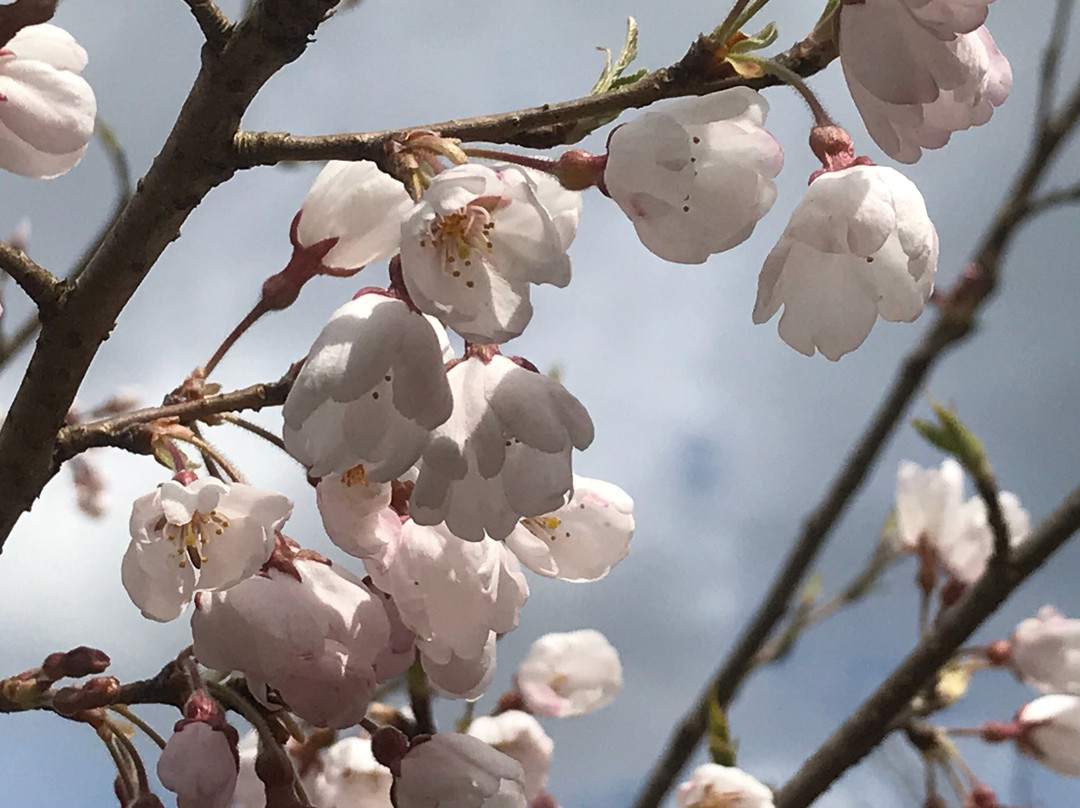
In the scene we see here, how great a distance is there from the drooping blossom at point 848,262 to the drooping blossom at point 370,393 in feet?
0.72

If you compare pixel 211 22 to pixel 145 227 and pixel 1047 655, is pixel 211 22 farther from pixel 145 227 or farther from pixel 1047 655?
pixel 1047 655

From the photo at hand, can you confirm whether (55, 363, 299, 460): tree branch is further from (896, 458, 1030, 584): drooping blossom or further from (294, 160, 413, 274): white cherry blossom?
(896, 458, 1030, 584): drooping blossom

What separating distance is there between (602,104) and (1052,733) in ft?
4.58

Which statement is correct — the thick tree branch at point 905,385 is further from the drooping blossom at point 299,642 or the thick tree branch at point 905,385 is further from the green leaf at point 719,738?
the drooping blossom at point 299,642

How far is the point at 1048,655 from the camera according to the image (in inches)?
66.2

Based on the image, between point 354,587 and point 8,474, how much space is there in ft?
0.87

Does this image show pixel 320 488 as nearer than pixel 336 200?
Yes

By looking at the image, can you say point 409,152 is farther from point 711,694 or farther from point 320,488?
point 711,694

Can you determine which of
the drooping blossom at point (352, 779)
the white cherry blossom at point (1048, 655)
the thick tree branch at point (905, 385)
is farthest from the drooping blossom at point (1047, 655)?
the drooping blossom at point (352, 779)

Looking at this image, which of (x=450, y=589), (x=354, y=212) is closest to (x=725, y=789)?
(x=450, y=589)

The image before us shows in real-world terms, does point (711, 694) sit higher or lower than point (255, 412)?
lower

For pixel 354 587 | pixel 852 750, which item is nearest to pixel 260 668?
pixel 354 587

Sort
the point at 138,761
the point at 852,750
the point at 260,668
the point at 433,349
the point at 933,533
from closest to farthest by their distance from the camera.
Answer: the point at 433,349
the point at 260,668
the point at 138,761
the point at 852,750
the point at 933,533

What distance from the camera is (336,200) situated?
0.87m
